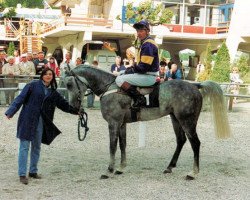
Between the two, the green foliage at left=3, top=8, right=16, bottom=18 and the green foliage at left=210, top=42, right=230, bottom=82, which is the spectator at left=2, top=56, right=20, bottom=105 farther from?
the green foliage at left=3, top=8, right=16, bottom=18

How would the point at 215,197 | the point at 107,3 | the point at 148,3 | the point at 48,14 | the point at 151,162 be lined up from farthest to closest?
the point at 48,14 → the point at 107,3 → the point at 148,3 → the point at 151,162 → the point at 215,197

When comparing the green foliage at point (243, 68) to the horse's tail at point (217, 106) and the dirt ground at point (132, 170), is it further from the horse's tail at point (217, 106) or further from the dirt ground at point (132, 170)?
the horse's tail at point (217, 106)

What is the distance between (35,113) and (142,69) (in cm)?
173

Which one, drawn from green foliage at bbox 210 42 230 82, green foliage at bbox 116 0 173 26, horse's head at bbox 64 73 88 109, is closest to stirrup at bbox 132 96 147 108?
horse's head at bbox 64 73 88 109

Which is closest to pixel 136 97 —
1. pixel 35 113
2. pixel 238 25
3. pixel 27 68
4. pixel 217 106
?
pixel 217 106

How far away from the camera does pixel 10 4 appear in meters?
66.1

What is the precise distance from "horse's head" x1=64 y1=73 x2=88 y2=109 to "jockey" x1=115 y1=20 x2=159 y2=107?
58 centimetres

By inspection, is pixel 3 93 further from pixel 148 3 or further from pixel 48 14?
pixel 48 14

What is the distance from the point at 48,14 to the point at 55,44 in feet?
38.2

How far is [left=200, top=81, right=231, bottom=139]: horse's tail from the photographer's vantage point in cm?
733

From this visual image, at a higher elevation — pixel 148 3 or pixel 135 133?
pixel 148 3

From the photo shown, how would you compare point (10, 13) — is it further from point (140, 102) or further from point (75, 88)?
point (140, 102)

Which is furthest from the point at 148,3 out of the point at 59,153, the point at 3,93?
the point at 59,153

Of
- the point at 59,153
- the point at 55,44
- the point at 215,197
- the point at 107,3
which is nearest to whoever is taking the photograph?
the point at 215,197
